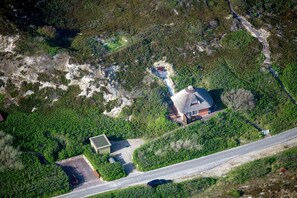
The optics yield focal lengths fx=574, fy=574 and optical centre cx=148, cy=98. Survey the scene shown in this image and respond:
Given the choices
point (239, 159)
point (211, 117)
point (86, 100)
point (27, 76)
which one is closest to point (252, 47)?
point (211, 117)

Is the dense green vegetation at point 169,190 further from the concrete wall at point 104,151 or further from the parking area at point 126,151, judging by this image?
the concrete wall at point 104,151

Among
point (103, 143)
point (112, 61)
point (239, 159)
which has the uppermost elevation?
point (112, 61)

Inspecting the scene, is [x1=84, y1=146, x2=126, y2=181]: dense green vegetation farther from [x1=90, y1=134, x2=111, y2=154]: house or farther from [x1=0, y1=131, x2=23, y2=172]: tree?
[x1=0, y1=131, x2=23, y2=172]: tree

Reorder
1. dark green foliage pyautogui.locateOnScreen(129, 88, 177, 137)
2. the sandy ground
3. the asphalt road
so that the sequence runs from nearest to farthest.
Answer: the asphalt road, the sandy ground, dark green foliage pyautogui.locateOnScreen(129, 88, 177, 137)

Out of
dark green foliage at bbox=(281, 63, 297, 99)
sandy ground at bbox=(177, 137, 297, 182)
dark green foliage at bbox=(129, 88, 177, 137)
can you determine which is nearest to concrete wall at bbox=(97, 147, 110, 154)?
dark green foliage at bbox=(129, 88, 177, 137)

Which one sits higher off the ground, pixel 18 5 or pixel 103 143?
pixel 18 5

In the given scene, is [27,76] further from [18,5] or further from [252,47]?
[252,47]

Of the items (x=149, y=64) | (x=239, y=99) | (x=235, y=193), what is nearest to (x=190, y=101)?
(x=239, y=99)

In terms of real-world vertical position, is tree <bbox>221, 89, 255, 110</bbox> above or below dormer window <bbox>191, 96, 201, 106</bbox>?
below
